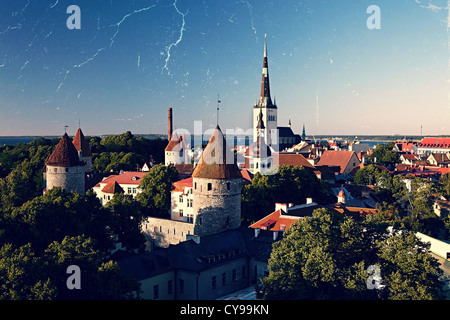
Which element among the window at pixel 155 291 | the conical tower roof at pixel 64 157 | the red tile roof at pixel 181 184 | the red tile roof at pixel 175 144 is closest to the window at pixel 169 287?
the window at pixel 155 291

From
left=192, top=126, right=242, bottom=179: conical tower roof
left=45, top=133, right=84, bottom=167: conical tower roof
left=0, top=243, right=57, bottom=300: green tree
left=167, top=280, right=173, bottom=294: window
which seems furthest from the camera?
left=45, top=133, right=84, bottom=167: conical tower roof

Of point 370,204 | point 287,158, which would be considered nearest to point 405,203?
point 370,204

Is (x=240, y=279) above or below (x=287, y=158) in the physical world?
below

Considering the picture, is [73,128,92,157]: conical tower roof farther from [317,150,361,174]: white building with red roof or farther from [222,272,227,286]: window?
[317,150,361,174]: white building with red roof

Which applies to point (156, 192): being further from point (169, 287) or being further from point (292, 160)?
point (292, 160)

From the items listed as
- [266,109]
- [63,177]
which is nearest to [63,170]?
[63,177]

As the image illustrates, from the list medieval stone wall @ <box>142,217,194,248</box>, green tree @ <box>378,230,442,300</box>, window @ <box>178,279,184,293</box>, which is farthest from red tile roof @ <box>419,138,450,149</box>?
window @ <box>178,279,184,293</box>

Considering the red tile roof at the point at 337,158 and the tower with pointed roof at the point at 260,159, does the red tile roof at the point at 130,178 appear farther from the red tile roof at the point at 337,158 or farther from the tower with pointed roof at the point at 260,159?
the red tile roof at the point at 337,158
